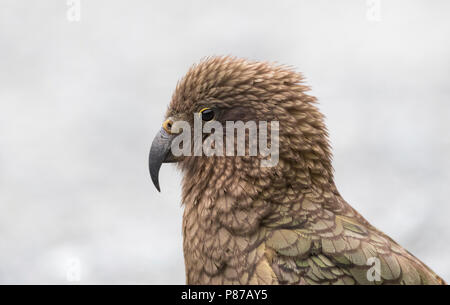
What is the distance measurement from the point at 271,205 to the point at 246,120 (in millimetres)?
484

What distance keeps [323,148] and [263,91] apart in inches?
19.0

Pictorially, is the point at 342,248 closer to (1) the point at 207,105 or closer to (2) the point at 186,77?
(1) the point at 207,105

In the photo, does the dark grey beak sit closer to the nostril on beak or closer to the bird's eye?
the nostril on beak

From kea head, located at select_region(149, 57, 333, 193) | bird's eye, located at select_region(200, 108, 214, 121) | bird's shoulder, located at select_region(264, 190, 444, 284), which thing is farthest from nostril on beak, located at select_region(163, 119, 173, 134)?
bird's shoulder, located at select_region(264, 190, 444, 284)

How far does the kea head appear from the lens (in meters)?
2.81

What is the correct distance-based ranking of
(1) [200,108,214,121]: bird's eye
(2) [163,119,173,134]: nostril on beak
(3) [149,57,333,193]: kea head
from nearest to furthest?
(3) [149,57,333,193]: kea head
(1) [200,108,214,121]: bird's eye
(2) [163,119,173,134]: nostril on beak

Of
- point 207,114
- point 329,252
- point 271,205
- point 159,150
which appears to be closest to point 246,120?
point 207,114

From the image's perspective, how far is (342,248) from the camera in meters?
2.66

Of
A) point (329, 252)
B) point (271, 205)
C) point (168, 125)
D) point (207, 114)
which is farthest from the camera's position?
point (168, 125)

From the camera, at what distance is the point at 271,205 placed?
9.16 feet

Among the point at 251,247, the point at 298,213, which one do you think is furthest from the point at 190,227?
the point at 298,213

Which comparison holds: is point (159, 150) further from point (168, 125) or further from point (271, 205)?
point (271, 205)

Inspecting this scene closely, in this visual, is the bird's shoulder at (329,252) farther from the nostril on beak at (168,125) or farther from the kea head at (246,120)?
the nostril on beak at (168,125)
